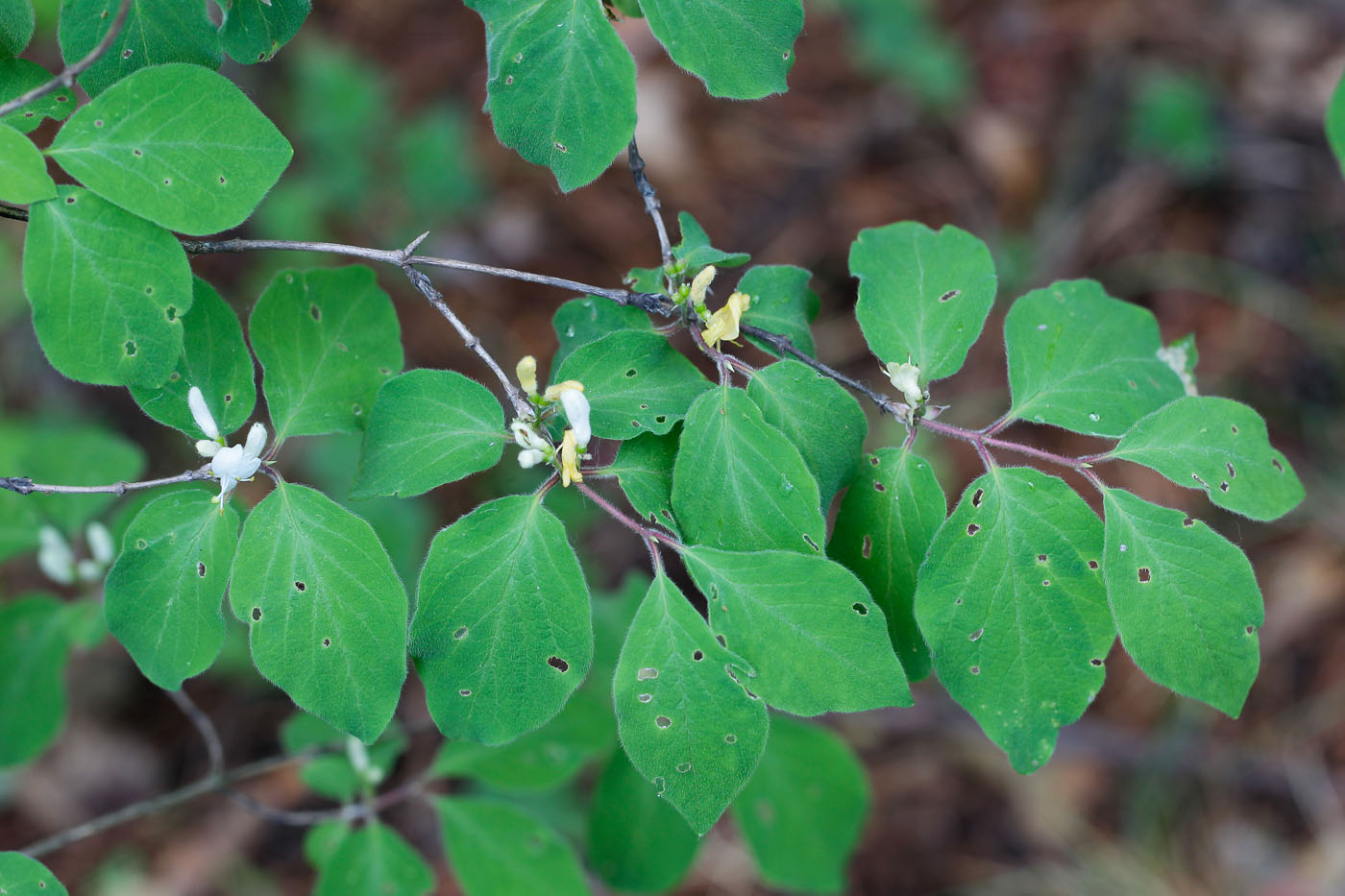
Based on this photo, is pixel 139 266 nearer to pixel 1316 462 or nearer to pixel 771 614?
pixel 771 614

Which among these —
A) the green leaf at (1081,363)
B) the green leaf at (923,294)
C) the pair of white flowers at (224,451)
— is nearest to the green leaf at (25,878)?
the pair of white flowers at (224,451)

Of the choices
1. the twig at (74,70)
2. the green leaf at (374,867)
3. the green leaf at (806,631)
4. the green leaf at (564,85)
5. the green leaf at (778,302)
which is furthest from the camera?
the green leaf at (374,867)

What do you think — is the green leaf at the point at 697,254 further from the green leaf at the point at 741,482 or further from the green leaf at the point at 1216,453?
the green leaf at the point at 1216,453

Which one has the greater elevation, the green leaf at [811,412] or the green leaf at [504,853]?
the green leaf at [811,412]

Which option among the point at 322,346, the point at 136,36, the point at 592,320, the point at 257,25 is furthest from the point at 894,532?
the point at 136,36

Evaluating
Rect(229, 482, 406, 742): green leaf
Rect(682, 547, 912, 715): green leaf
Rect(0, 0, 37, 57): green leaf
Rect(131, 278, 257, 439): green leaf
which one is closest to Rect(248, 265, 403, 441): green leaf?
Rect(131, 278, 257, 439): green leaf

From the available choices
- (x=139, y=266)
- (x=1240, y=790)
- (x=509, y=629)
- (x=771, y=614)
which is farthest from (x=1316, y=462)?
(x=139, y=266)

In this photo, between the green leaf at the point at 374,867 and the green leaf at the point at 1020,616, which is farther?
the green leaf at the point at 374,867
